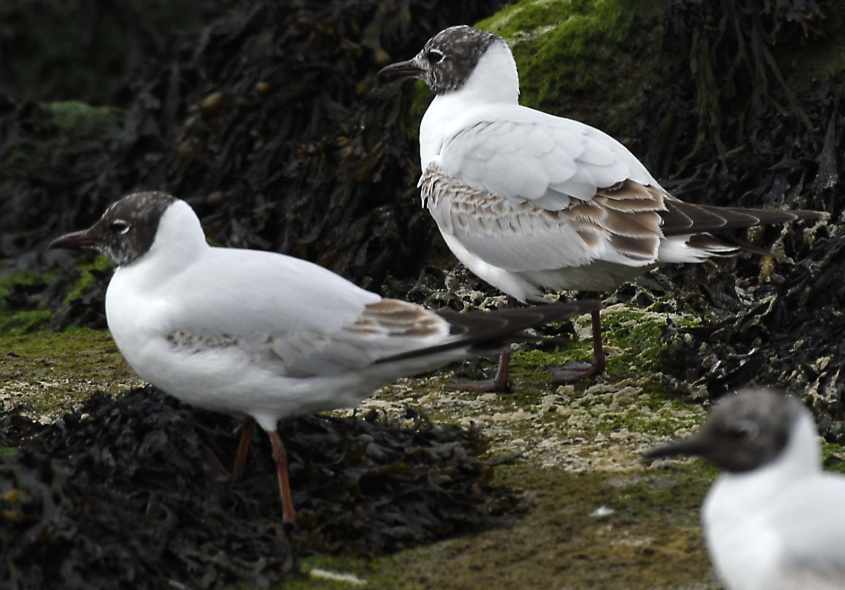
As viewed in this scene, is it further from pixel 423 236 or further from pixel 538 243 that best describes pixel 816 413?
pixel 423 236

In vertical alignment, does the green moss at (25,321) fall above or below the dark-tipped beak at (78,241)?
below

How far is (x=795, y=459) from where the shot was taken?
11.8ft

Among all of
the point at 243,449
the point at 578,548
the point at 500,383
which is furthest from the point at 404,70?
the point at 578,548

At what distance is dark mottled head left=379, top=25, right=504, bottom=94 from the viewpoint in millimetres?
7230

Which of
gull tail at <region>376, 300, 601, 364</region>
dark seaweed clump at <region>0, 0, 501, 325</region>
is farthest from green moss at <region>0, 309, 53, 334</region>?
gull tail at <region>376, 300, 601, 364</region>

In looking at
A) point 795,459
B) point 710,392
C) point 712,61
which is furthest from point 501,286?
point 795,459

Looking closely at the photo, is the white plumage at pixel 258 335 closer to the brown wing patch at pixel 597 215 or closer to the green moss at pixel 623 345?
the brown wing patch at pixel 597 215

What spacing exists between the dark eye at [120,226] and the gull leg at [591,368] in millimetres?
2135

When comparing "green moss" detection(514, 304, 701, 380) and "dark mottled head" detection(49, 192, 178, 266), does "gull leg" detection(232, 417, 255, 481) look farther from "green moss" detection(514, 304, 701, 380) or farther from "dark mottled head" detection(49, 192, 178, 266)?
"green moss" detection(514, 304, 701, 380)

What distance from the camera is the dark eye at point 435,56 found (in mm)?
7354

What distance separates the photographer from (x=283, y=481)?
4.89 metres

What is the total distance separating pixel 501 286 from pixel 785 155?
5.76ft

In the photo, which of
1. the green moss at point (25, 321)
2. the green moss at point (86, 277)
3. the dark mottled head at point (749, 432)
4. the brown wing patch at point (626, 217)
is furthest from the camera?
the green moss at point (86, 277)

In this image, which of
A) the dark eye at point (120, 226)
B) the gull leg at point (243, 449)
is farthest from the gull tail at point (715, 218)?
the dark eye at point (120, 226)
